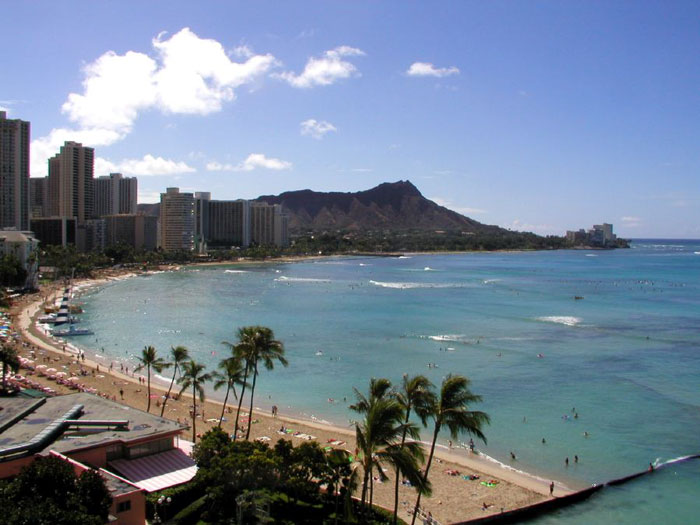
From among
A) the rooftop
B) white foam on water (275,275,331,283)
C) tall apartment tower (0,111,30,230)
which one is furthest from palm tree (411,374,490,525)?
tall apartment tower (0,111,30,230)

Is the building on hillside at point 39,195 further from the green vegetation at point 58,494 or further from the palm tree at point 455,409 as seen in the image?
the palm tree at point 455,409

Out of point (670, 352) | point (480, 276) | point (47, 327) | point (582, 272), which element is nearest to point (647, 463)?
point (670, 352)

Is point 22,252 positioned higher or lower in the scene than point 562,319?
higher

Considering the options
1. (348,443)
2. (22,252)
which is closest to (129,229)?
(22,252)

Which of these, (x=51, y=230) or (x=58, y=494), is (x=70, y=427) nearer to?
(x=58, y=494)

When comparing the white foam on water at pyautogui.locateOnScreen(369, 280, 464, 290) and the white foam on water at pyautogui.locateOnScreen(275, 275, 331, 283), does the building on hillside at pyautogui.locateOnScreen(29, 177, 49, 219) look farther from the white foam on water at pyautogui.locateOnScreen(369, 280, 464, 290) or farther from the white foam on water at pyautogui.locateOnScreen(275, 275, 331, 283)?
the white foam on water at pyautogui.locateOnScreen(369, 280, 464, 290)
